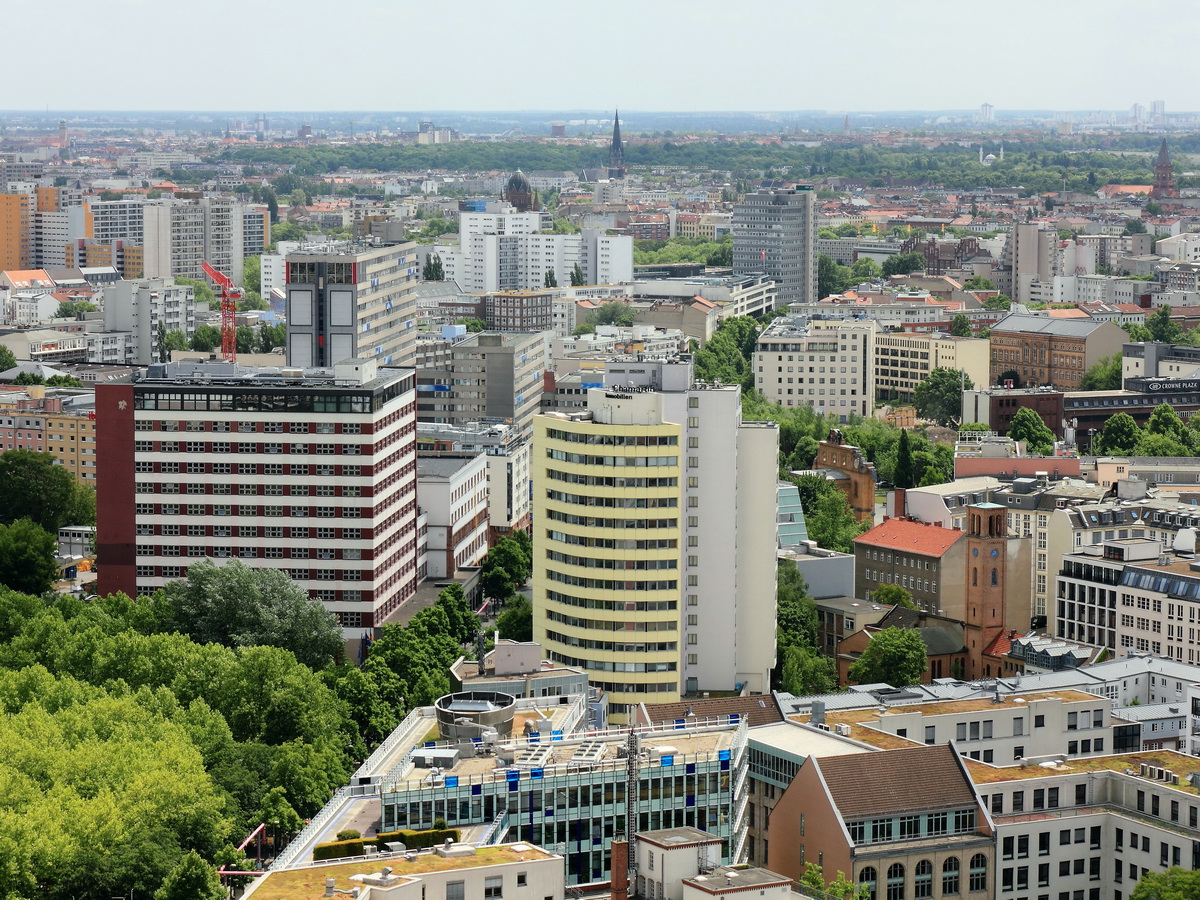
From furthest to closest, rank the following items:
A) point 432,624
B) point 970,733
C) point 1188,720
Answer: point 432,624, point 1188,720, point 970,733

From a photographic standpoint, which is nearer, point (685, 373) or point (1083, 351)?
point (685, 373)

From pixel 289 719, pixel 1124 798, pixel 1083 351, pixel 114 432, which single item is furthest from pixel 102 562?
pixel 1083 351

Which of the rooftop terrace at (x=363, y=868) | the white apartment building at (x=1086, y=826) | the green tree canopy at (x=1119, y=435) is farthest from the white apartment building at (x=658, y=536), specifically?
the green tree canopy at (x=1119, y=435)

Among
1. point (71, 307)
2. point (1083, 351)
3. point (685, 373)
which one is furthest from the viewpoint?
point (71, 307)

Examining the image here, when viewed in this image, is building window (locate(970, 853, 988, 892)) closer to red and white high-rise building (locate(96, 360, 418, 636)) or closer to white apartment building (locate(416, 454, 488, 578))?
red and white high-rise building (locate(96, 360, 418, 636))

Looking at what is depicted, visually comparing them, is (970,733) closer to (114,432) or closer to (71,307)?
(114,432)

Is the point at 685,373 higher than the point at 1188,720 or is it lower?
higher

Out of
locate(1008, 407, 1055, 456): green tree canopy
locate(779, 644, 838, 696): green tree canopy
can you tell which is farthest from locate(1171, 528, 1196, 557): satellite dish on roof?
locate(1008, 407, 1055, 456): green tree canopy
